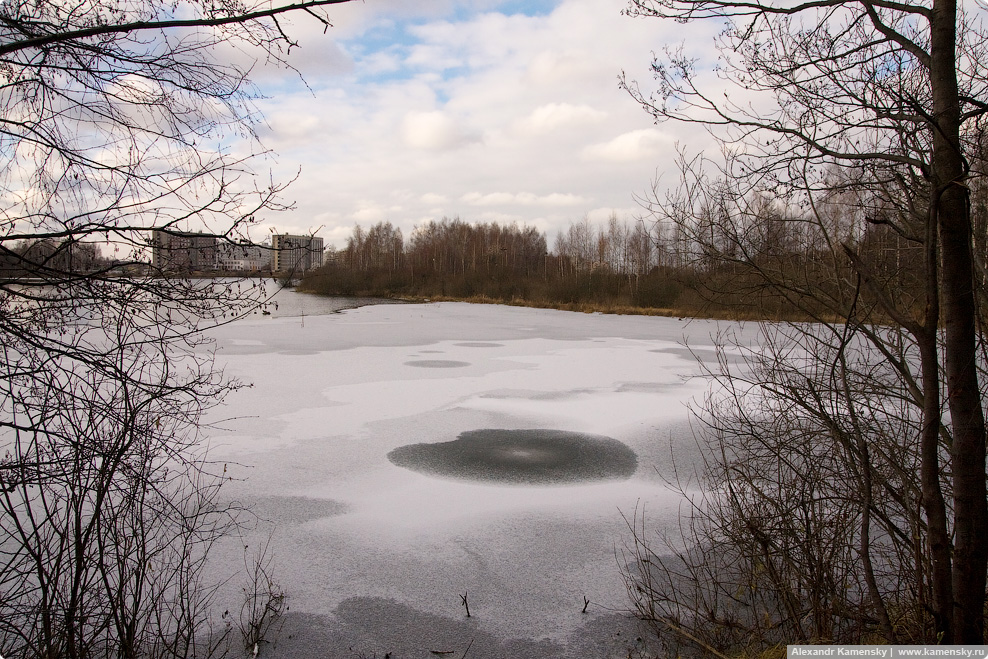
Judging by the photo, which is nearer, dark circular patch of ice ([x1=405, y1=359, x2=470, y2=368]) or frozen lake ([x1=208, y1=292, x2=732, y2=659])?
frozen lake ([x1=208, y1=292, x2=732, y2=659])

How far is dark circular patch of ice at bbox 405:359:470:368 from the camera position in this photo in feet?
38.8

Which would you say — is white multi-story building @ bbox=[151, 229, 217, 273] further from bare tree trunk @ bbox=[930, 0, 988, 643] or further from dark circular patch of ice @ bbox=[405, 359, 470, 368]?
dark circular patch of ice @ bbox=[405, 359, 470, 368]

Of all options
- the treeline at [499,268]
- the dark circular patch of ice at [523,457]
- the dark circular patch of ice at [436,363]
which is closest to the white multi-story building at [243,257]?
the dark circular patch of ice at [523,457]

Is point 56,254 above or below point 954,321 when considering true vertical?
above

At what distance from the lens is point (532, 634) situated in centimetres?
348

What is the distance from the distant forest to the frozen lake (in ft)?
6.07

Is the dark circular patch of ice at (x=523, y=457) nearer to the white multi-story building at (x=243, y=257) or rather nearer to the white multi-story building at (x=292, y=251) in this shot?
the white multi-story building at (x=292, y=251)

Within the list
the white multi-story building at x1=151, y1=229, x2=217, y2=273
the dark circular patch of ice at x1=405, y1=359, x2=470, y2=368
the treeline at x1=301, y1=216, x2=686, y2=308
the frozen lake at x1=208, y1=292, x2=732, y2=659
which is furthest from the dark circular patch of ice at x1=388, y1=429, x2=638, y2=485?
the treeline at x1=301, y1=216, x2=686, y2=308

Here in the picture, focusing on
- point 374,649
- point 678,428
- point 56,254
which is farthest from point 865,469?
point 678,428

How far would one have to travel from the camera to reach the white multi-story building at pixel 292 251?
113 inches

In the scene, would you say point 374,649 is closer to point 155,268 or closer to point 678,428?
point 155,268

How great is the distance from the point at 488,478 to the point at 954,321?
4.24 metres

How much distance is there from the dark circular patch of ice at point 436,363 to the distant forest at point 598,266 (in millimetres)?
2467

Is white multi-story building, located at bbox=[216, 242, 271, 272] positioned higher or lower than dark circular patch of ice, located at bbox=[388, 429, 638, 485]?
higher
